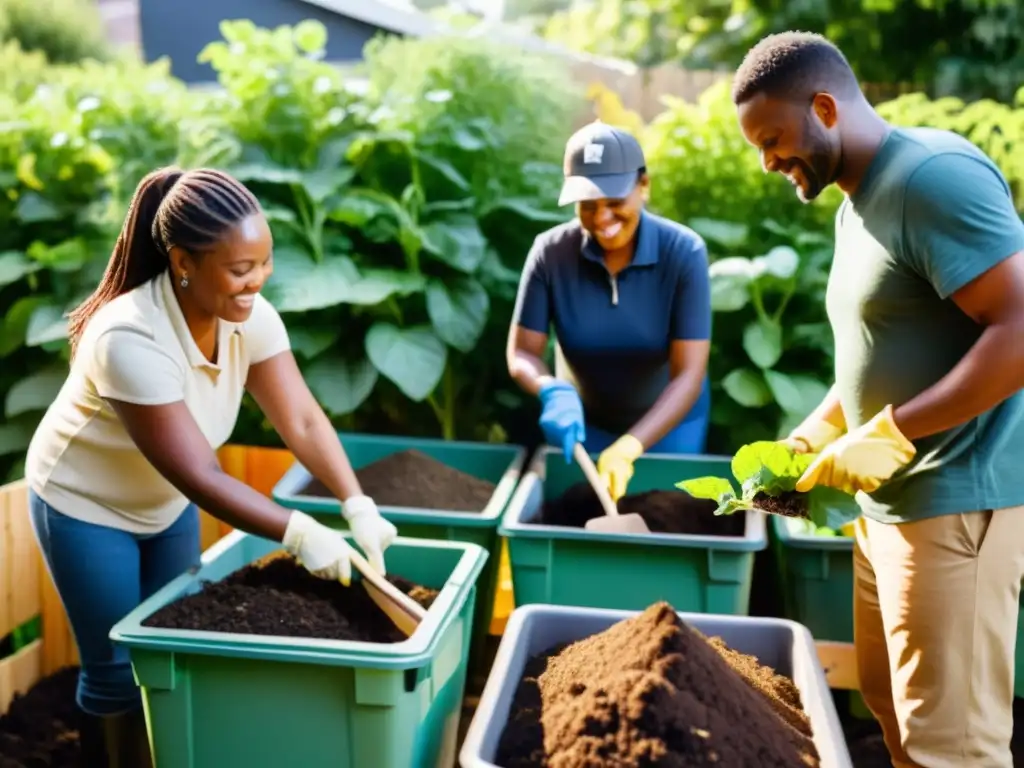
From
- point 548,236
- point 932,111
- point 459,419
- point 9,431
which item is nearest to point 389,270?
point 459,419

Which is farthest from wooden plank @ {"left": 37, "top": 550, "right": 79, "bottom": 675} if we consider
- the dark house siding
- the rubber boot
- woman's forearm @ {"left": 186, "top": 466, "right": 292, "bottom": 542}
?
the dark house siding

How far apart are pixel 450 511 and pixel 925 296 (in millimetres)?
1377

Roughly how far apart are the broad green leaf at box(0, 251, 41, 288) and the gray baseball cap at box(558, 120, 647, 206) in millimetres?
2383

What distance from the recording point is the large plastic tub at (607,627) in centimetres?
147

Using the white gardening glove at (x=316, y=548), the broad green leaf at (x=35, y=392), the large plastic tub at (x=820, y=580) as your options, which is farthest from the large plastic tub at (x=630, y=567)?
the broad green leaf at (x=35, y=392)

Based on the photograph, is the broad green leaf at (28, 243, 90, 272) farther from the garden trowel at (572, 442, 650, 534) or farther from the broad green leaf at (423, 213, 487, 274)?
the garden trowel at (572, 442, 650, 534)

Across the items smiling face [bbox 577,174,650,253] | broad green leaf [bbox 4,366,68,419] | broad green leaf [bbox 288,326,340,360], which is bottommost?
broad green leaf [bbox 4,366,68,419]

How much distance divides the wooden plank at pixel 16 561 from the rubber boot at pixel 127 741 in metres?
0.82

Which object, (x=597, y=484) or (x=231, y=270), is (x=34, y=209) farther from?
(x=597, y=484)

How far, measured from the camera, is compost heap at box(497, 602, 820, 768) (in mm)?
1326

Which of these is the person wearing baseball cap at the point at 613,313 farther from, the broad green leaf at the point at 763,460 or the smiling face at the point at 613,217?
the broad green leaf at the point at 763,460

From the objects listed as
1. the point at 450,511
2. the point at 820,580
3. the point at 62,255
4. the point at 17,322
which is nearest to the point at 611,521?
the point at 450,511

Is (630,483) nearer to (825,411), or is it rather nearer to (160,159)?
(825,411)

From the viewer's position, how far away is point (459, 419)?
3816mm
